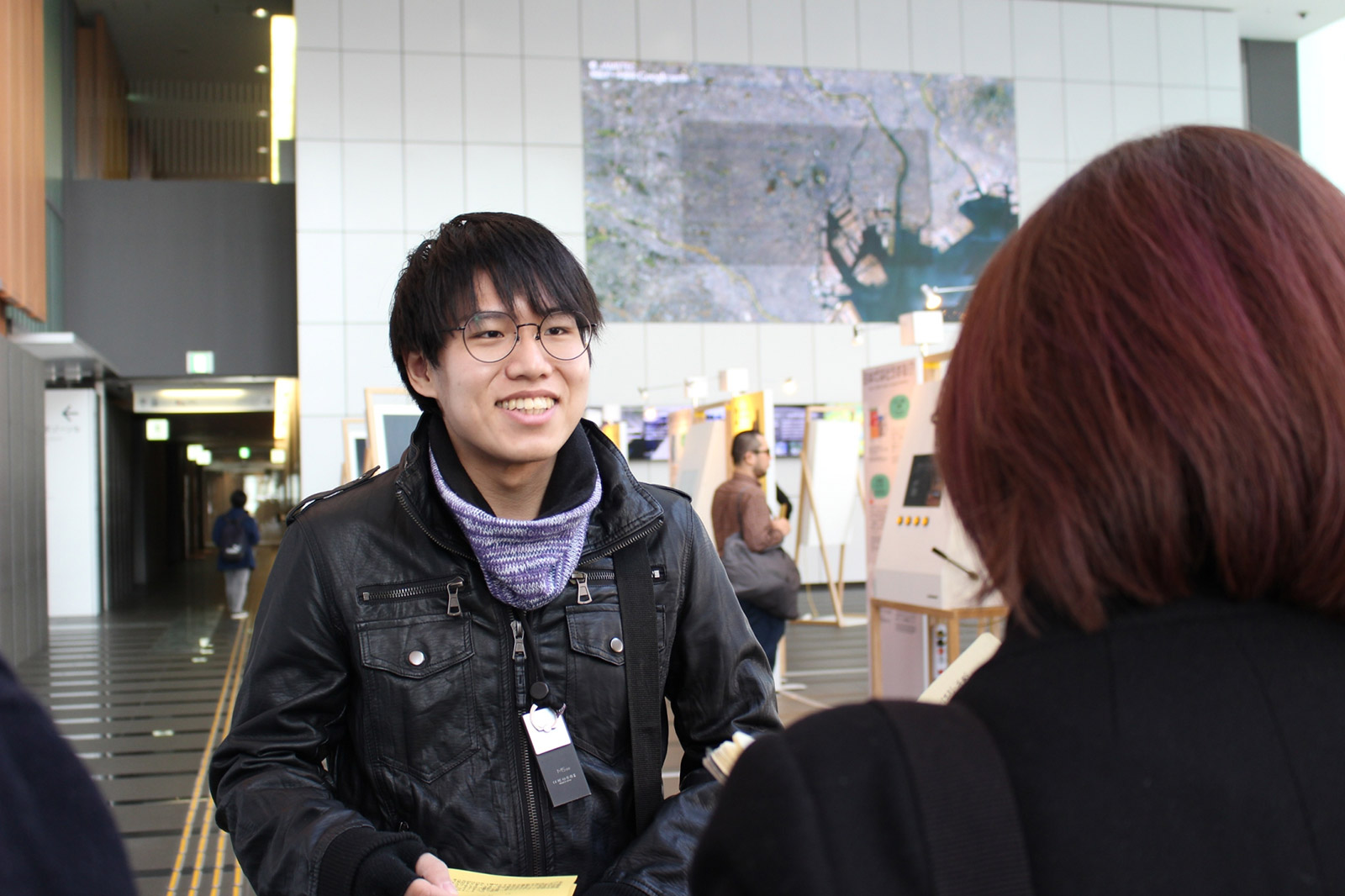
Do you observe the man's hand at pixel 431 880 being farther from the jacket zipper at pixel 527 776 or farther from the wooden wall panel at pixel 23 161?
the wooden wall panel at pixel 23 161

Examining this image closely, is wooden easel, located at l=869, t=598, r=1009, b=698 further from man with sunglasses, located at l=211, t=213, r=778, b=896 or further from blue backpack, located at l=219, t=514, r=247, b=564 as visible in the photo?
blue backpack, located at l=219, t=514, r=247, b=564

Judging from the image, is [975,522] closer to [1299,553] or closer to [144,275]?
[1299,553]

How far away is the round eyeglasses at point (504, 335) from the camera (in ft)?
4.89

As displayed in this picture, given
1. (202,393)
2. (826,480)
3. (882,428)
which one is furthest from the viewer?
(202,393)

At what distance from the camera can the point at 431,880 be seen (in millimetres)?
1273

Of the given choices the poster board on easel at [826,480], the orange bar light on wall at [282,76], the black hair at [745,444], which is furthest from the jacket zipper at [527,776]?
the orange bar light on wall at [282,76]

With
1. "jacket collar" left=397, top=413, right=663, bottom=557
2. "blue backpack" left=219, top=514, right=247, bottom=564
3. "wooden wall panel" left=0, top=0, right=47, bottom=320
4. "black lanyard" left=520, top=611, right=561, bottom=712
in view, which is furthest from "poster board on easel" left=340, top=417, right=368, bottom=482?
"black lanyard" left=520, top=611, right=561, bottom=712

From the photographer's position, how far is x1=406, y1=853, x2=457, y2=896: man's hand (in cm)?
124

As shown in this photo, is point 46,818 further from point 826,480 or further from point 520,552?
point 826,480

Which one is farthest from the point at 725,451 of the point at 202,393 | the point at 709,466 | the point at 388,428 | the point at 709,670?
the point at 202,393

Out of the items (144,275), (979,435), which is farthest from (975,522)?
(144,275)

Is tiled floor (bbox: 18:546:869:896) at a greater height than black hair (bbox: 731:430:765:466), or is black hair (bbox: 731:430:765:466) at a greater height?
black hair (bbox: 731:430:765:466)

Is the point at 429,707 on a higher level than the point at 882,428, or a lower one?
lower

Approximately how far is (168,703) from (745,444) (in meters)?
4.32
